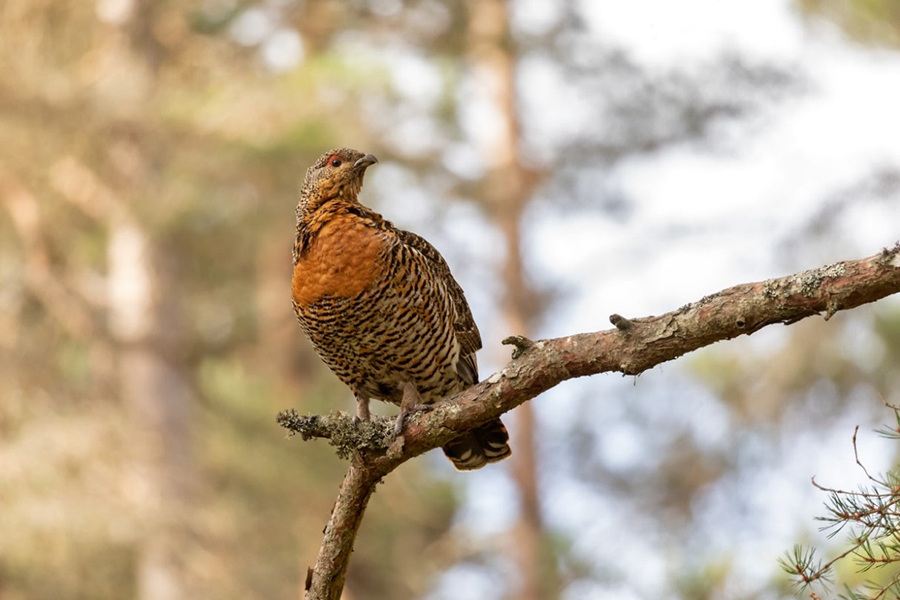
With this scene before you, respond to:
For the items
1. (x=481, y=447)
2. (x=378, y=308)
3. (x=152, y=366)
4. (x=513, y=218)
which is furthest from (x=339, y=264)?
(x=152, y=366)

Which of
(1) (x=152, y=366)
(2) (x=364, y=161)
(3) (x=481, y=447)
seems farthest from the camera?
(1) (x=152, y=366)

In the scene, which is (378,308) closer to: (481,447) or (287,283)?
(481,447)

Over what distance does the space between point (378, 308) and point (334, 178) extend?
→ 97cm

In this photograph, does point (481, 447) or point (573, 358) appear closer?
point (573, 358)

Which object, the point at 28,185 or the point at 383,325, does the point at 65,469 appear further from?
the point at 383,325

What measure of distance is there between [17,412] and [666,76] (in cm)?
998

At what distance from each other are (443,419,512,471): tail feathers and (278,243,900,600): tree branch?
1.13 metres

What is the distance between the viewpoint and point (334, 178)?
599 cm

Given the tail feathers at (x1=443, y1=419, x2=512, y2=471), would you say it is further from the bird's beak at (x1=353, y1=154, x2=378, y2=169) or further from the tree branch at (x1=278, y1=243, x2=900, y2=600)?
the bird's beak at (x1=353, y1=154, x2=378, y2=169)

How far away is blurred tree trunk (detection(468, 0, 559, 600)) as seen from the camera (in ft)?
46.0

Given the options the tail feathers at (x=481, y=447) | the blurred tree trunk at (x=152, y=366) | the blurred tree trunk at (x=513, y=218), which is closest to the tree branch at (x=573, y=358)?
the tail feathers at (x=481, y=447)

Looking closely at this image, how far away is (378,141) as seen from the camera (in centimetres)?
1759

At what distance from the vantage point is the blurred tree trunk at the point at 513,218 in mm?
14031

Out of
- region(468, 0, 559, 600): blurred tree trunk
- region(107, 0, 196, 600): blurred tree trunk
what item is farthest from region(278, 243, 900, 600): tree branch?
region(107, 0, 196, 600): blurred tree trunk
